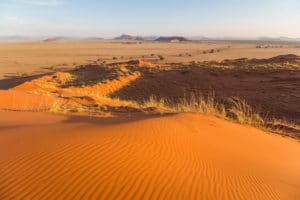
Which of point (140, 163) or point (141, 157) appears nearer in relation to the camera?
point (140, 163)

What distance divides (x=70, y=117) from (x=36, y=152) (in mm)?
3426

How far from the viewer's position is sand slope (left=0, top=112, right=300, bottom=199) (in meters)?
4.44

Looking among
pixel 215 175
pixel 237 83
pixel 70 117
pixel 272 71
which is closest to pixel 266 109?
pixel 237 83

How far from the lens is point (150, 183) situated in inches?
180

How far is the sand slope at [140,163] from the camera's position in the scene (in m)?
4.44

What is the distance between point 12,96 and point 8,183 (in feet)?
29.8

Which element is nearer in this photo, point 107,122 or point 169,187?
point 169,187

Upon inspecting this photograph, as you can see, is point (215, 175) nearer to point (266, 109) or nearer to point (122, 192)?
point (122, 192)

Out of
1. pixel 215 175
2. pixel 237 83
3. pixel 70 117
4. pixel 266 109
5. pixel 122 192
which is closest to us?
pixel 122 192

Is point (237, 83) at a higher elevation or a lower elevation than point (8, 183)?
lower

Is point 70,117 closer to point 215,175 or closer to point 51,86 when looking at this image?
point 215,175

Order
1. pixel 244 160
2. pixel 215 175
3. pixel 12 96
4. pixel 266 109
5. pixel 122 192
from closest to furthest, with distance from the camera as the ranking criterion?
1. pixel 122 192
2. pixel 215 175
3. pixel 244 160
4. pixel 12 96
5. pixel 266 109

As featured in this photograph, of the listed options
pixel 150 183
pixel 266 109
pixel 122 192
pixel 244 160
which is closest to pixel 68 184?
pixel 122 192

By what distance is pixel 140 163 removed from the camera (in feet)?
17.0
